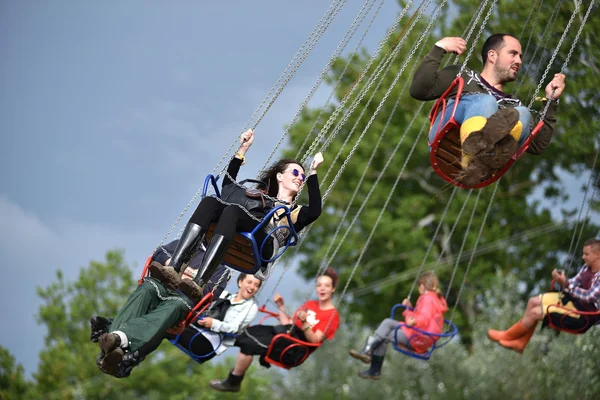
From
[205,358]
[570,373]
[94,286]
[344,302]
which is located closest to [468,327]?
[344,302]

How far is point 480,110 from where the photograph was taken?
7.88 meters

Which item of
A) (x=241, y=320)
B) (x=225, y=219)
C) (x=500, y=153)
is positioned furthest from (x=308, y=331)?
(x=500, y=153)

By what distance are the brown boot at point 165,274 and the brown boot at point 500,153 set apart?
235 cm

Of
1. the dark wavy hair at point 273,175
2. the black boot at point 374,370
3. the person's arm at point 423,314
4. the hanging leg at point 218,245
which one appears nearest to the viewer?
the hanging leg at point 218,245

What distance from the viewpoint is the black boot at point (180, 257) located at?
784 centimetres

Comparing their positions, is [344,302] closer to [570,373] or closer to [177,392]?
[177,392]

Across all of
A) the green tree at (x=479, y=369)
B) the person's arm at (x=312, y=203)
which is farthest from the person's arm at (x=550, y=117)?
the green tree at (x=479, y=369)

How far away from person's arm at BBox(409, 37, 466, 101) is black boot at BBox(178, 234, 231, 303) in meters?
1.88

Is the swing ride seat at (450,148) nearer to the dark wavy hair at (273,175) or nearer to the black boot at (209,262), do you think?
the dark wavy hair at (273,175)

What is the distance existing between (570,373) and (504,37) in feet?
41.4

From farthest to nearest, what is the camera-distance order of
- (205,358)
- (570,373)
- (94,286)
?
(94,286) → (570,373) → (205,358)

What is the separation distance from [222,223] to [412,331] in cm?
412

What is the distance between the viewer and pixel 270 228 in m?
8.23

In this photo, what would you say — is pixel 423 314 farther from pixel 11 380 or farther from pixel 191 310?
pixel 11 380
